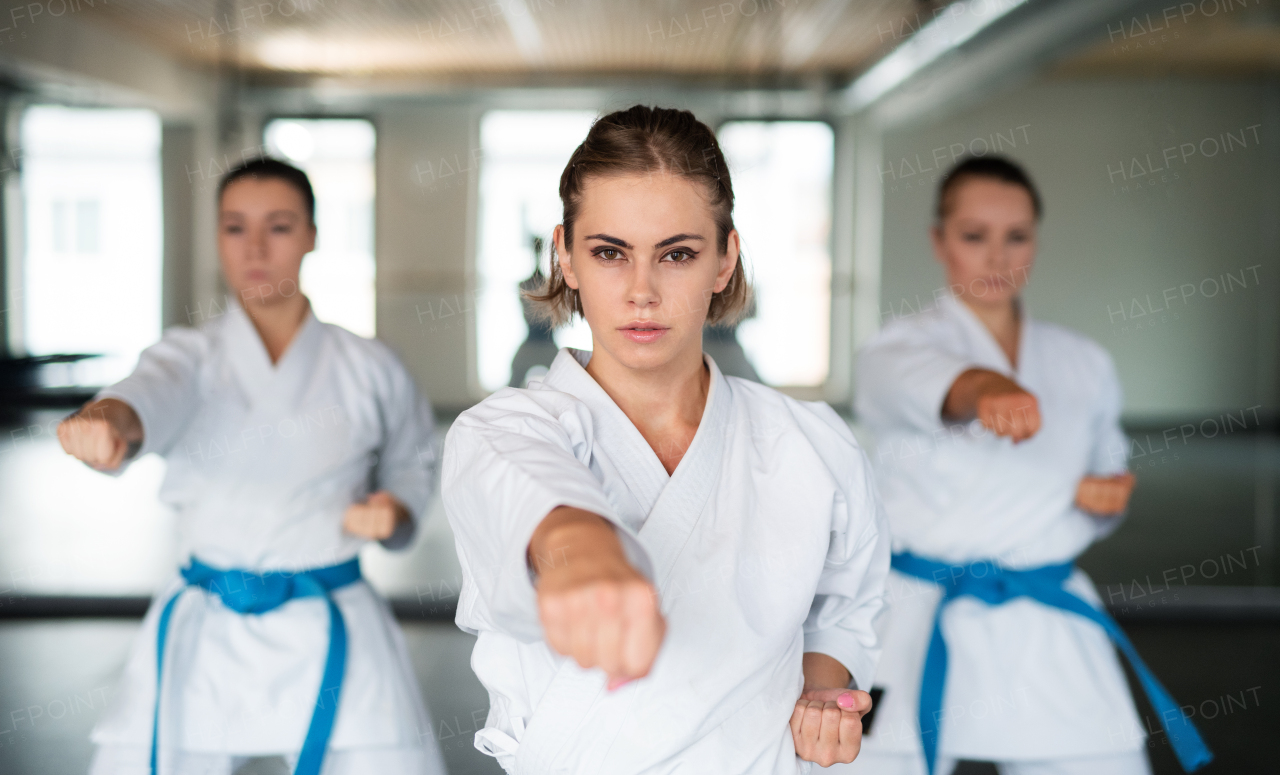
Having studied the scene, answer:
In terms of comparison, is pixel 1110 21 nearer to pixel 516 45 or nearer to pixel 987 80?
pixel 987 80

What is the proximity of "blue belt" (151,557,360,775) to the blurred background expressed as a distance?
211cm

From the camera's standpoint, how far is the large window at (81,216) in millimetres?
4391

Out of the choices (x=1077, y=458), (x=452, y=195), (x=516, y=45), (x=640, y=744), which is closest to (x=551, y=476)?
(x=640, y=744)

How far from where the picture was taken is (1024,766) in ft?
6.64

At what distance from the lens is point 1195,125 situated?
14.9 feet

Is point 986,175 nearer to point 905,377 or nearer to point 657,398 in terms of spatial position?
point 905,377

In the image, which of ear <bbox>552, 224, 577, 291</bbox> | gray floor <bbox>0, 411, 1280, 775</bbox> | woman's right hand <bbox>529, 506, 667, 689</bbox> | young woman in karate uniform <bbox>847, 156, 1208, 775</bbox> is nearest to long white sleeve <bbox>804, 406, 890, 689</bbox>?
ear <bbox>552, 224, 577, 291</bbox>

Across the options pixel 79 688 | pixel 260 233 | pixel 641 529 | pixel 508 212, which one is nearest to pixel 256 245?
pixel 260 233

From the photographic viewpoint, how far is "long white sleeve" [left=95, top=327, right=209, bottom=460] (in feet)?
5.87

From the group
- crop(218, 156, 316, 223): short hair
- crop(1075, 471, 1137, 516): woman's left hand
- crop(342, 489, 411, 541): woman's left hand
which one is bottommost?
crop(342, 489, 411, 541): woman's left hand

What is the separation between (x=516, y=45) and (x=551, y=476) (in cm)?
429

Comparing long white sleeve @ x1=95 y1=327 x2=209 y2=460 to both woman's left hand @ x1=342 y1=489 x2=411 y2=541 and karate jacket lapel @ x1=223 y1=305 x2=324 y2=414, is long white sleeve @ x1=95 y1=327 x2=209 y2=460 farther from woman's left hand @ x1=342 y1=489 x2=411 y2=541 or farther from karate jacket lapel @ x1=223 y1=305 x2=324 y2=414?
woman's left hand @ x1=342 y1=489 x2=411 y2=541

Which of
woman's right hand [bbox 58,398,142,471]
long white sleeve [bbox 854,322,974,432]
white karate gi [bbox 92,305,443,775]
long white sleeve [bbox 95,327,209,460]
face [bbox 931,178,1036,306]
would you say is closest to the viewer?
woman's right hand [bbox 58,398,142,471]

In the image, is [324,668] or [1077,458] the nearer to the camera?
[324,668]
